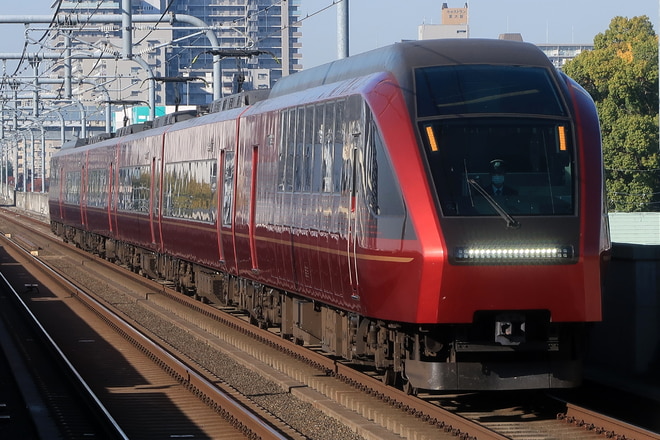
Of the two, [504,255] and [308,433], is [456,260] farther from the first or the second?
[308,433]

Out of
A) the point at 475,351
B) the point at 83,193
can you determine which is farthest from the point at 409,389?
the point at 83,193

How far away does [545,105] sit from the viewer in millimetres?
11406

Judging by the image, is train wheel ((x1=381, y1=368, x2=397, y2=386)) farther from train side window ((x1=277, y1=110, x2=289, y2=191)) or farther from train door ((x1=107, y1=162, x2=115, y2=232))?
train door ((x1=107, y1=162, x2=115, y2=232))

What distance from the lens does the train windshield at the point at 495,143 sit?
10.9 m

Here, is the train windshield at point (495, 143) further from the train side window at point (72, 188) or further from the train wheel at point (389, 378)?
the train side window at point (72, 188)

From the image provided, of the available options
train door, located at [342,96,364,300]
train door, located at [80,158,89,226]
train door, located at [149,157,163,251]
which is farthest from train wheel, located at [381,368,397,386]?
train door, located at [80,158,89,226]

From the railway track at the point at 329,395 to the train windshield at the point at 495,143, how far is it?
1.87 m

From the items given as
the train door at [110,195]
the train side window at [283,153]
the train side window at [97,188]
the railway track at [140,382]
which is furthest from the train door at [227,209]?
the train side window at [97,188]

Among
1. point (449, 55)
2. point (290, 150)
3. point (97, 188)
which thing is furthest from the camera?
point (97, 188)

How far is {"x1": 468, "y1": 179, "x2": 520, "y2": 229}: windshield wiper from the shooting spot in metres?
10.7

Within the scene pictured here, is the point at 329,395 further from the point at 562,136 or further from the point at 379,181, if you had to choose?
the point at 562,136

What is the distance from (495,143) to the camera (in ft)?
36.5

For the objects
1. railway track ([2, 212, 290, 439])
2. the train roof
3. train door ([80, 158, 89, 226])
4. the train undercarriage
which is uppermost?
the train roof

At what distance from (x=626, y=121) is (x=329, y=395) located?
138 feet
